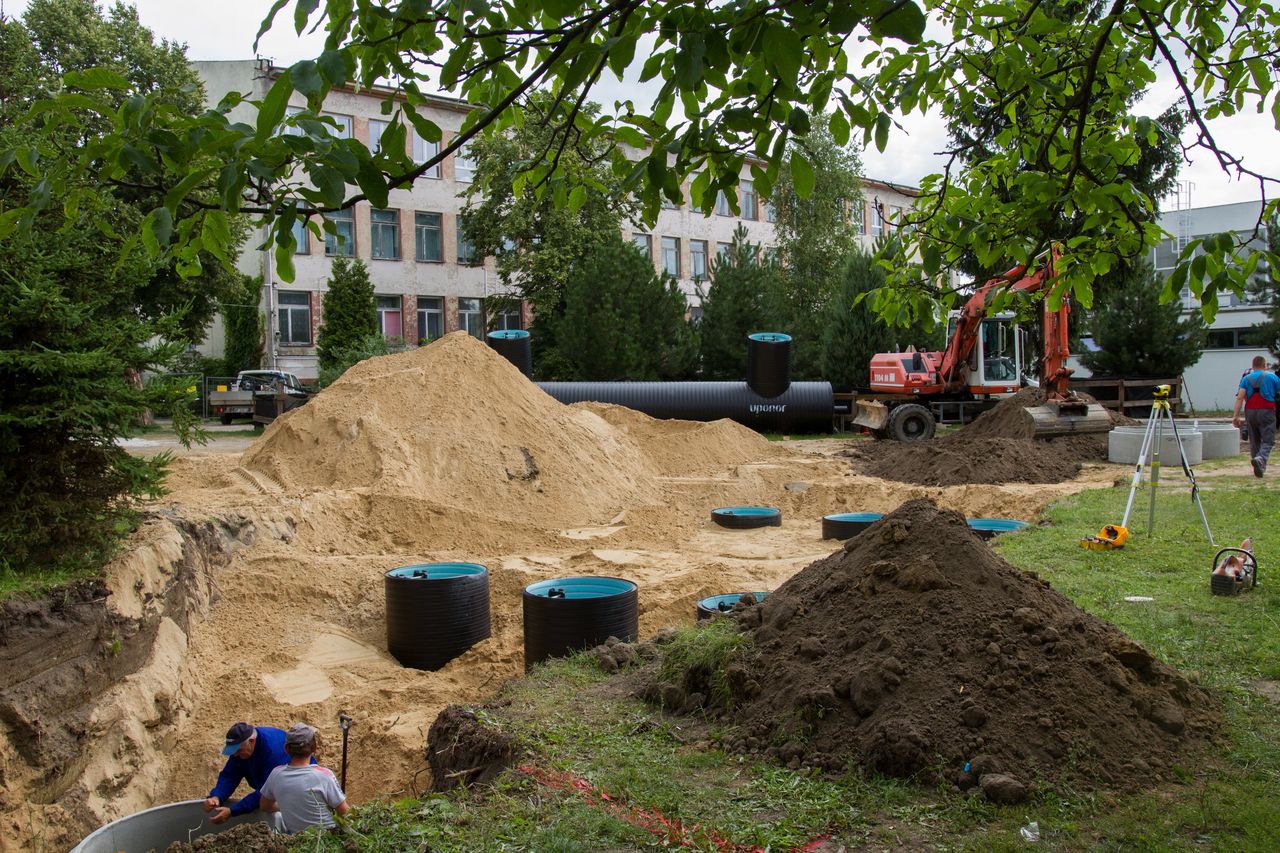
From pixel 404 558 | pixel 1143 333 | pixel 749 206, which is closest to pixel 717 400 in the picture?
pixel 1143 333

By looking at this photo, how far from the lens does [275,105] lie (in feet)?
8.15

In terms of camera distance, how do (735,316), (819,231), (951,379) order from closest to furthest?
(951,379)
(735,316)
(819,231)

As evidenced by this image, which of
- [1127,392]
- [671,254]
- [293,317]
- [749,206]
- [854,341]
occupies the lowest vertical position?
[1127,392]

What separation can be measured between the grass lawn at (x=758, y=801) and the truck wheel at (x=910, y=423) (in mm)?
16398

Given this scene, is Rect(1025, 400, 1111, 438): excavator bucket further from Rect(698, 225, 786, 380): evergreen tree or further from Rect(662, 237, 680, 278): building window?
Rect(662, 237, 680, 278): building window

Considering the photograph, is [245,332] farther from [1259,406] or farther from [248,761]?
[248,761]

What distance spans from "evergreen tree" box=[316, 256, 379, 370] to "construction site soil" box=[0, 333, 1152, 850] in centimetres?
1877

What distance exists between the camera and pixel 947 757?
4117mm

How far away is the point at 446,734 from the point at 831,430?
2034cm

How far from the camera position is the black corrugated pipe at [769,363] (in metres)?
23.2

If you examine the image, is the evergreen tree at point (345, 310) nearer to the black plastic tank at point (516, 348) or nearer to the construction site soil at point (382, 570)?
the black plastic tank at point (516, 348)

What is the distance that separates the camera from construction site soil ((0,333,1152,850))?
556 centimetres

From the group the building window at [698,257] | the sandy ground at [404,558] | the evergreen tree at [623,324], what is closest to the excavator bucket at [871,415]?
the sandy ground at [404,558]

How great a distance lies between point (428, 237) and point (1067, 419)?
26.6m
